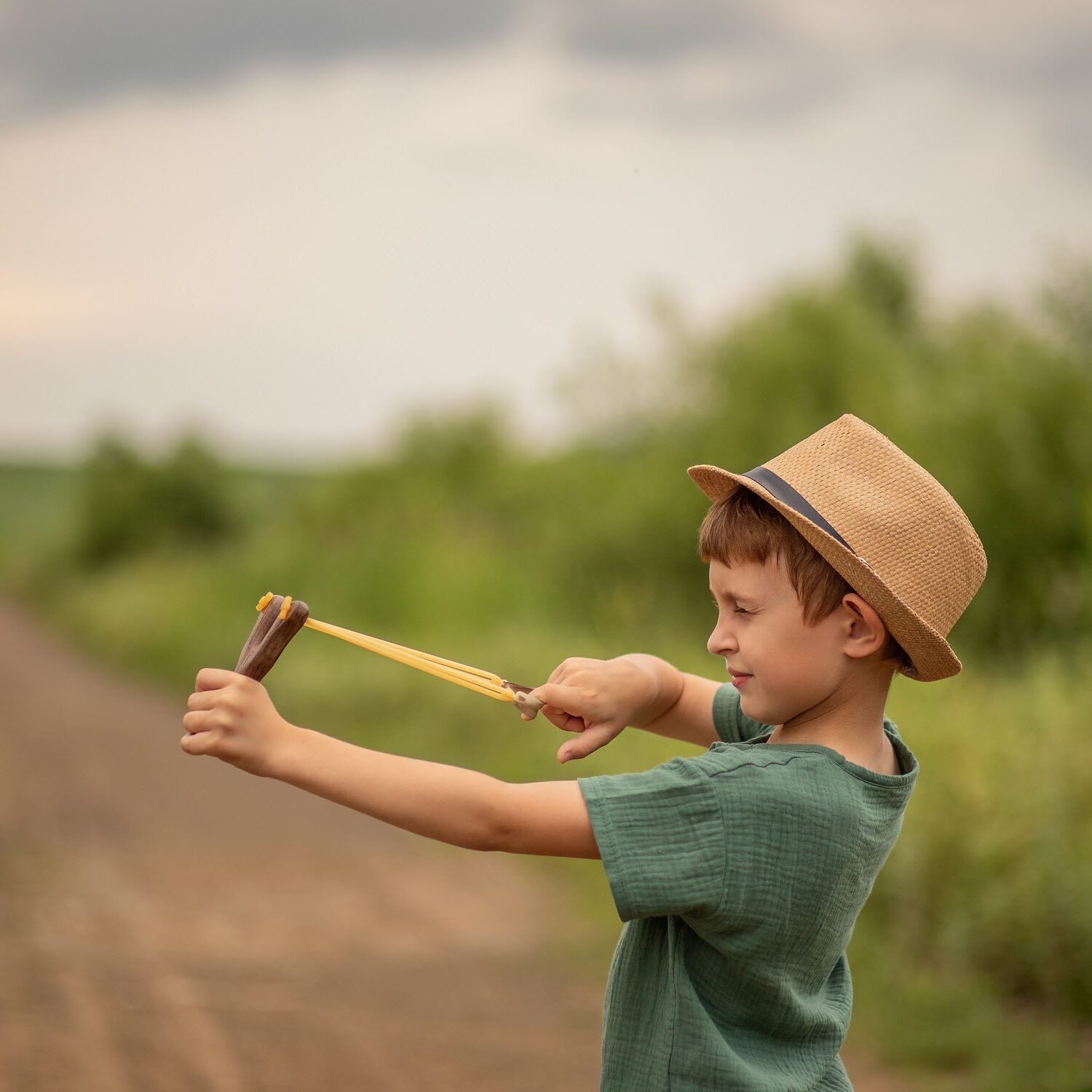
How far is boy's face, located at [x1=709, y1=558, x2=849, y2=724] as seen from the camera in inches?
63.7

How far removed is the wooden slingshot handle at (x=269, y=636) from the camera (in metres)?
1.55

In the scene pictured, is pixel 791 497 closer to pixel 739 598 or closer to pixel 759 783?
pixel 739 598

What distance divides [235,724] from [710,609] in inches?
341

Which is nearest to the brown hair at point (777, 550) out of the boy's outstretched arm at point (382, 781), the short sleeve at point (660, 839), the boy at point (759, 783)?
the boy at point (759, 783)

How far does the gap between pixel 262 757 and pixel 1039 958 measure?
3545 millimetres

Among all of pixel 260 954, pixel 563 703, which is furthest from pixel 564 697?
pixel 260 954

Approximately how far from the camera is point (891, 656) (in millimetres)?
1703

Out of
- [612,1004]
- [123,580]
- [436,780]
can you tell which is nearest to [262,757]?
[436,780]

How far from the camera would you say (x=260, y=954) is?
17.1 feet

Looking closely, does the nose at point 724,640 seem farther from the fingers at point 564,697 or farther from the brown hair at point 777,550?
the fingers at point 564,697

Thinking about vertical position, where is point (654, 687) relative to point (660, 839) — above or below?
above

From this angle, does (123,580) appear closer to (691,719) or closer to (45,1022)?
(45,1022)

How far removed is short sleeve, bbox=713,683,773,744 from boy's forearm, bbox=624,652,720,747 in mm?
22

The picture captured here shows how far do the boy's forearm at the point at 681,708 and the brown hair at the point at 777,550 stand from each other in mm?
338
